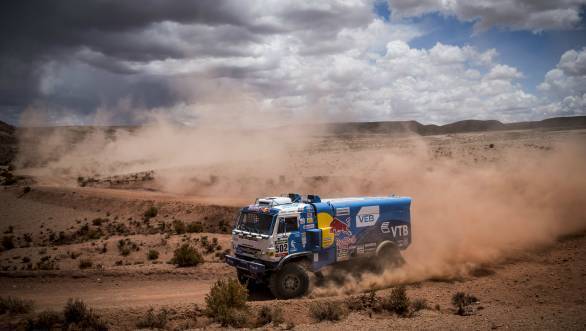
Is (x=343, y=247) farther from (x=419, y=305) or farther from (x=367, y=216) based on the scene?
(x=419, y=305)

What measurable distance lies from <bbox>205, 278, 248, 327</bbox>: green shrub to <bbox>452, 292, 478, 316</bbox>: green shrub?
18.5 feet

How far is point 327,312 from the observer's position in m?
10.2

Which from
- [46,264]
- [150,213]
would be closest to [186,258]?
[46,264]

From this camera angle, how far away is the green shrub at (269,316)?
9.91 metres

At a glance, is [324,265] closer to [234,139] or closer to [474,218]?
[474,218]

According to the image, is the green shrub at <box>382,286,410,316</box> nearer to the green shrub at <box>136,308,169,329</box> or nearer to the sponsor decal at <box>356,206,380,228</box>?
the sponsor decal at <box>356,206,380,228</box>

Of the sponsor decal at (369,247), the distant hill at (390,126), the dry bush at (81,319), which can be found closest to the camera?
the dry bush at (81,319)

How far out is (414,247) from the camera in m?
16.7

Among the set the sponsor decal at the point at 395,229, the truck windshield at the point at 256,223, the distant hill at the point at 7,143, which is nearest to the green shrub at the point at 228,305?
the truck windshield at the point at 256,223

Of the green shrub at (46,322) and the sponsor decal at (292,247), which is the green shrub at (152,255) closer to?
the green shrub at (46,322)

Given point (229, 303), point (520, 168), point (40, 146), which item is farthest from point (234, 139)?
point (229, 303)

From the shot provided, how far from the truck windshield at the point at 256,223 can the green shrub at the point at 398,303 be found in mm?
3861

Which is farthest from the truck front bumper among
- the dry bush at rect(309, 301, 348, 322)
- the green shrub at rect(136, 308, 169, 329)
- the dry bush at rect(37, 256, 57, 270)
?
the dry bush at rect(37, 256, 57, 270)

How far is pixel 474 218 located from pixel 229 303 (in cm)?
1418
